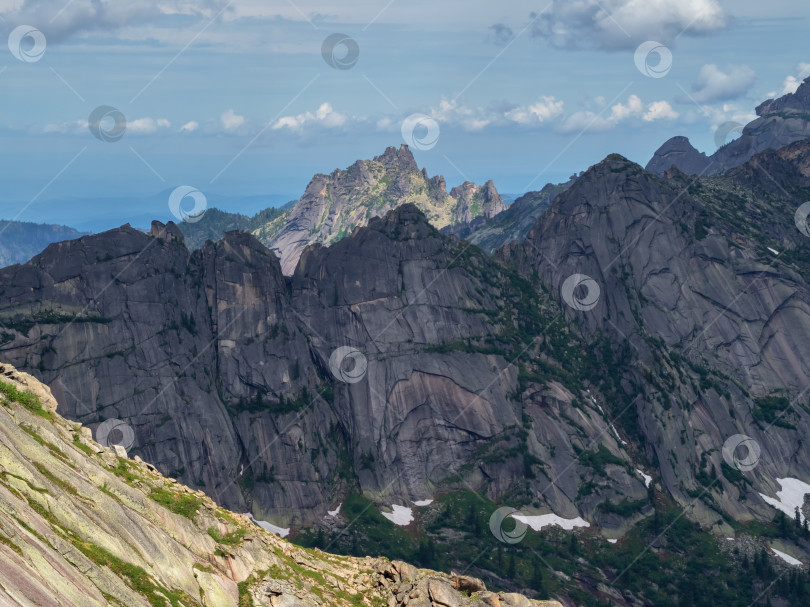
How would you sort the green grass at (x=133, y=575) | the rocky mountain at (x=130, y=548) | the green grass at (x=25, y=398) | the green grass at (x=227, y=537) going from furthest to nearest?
the green grass at (x=227, y=537) < the green grass at (x=25, y=398) < the green grass at (x=133, y=575) < the rocky mountain at (x=130, y=548)

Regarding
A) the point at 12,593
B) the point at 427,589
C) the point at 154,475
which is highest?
the point at 427,589

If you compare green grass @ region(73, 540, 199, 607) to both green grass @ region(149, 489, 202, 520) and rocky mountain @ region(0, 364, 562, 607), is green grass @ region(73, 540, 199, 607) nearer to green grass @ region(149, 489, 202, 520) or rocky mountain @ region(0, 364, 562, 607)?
rocky mountain @ region(0, 364, 562, 607)

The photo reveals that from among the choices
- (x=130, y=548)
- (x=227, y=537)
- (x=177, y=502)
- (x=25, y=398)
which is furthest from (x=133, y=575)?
(x=25, y=398)

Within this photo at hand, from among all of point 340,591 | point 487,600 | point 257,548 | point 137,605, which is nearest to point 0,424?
point 137,605

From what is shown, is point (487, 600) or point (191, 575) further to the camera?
point (487, 600)

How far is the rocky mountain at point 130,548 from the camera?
6059 centimetres

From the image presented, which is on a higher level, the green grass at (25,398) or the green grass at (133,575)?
the green grass at (25,398)

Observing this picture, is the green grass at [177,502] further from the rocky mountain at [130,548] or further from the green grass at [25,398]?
the green grass at [25,398]

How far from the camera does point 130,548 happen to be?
233 ft

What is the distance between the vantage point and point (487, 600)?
3391 inches

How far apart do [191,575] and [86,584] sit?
14.9 metres

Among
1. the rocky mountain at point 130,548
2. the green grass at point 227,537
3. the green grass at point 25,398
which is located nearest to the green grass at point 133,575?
the rocky mountain at point 130,548

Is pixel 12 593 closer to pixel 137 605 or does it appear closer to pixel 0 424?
pixel 137 605

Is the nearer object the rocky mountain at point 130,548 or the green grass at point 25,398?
the rocky mountain at point 130,548
